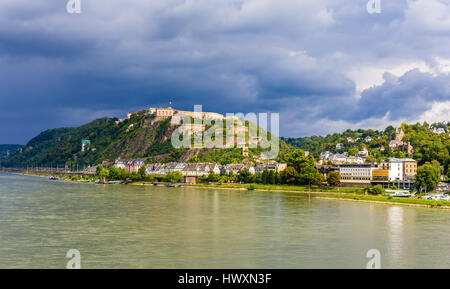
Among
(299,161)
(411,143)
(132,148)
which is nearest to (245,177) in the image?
(299,161)

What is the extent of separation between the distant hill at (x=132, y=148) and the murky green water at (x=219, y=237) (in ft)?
202

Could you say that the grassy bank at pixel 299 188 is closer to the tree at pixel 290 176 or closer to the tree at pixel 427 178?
the tree at pixel 290 176

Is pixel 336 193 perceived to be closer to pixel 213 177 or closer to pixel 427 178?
pixel 427 178

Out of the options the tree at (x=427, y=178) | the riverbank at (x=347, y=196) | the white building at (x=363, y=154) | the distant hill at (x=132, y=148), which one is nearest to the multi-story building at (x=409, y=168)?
the riverbank at (x=347, y=196)

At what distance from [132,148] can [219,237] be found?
361ft

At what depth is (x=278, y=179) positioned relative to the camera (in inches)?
2554

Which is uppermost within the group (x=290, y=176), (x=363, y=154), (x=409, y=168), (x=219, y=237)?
(x=363, y=154)

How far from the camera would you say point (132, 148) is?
12825 cm

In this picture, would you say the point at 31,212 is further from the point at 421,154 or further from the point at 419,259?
the point at 421,154

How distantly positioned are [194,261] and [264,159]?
8143cm

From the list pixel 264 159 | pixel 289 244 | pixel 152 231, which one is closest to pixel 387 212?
pixel 289 244

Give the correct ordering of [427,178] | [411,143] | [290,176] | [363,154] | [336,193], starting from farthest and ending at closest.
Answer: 1. [363,154]
2. [411,143]
3. [290,176]
4. [336,193]
5. [427,178]

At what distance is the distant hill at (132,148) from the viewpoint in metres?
101

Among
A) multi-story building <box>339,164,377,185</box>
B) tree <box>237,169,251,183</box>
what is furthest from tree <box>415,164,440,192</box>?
tree <box>237,169,251,183</box>
